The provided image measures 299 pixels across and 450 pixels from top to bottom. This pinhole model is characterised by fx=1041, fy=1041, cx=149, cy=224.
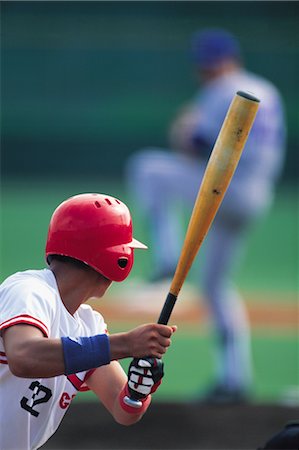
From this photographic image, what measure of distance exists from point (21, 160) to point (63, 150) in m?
0.76

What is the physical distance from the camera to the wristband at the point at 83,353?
2586 mm

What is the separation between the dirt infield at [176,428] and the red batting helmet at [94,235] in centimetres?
264

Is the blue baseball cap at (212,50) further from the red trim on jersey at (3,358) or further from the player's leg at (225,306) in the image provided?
the red trim on jersey at (3,358)

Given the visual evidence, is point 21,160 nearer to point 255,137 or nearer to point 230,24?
point 230,24

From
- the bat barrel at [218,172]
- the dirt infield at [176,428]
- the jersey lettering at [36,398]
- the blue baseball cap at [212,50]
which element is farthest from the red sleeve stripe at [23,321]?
the blue baseball cap at [212,50]

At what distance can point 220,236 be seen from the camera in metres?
6.48

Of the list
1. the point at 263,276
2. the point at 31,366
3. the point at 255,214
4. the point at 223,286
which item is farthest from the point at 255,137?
the point at 263,276

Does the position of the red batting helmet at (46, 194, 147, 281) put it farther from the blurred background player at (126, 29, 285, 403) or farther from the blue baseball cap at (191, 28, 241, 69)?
the blue baseball cap at (191, 28, 241, 69)

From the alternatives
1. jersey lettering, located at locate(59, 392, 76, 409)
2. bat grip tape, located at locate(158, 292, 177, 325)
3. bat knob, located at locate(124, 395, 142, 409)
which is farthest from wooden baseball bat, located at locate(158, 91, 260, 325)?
jersey lettering, located at locate(59, 392, 76, 409)

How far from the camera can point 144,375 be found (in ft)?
9.03

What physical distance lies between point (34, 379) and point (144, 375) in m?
0.33

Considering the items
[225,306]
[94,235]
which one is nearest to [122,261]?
[94,235]

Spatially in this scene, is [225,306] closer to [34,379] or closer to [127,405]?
[127,405]

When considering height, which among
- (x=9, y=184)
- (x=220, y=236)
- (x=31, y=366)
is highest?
(x=31, y=366)
